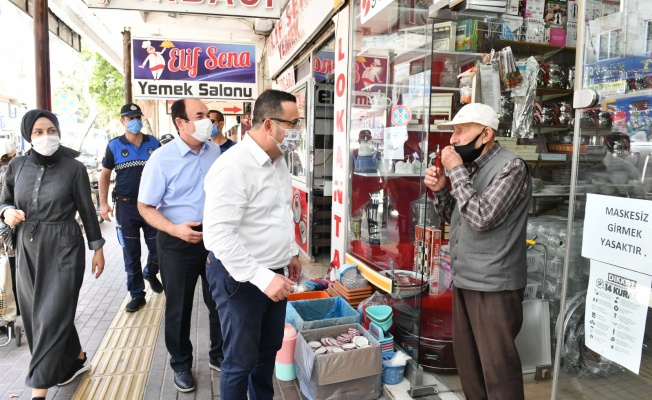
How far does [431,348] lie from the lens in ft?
10.6

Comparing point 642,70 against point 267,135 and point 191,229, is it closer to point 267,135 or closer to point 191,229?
point 267,135

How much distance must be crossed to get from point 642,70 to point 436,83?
66.7 inches

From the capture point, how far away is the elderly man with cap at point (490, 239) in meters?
2.21

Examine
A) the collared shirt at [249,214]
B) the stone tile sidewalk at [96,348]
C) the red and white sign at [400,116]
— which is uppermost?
the red and white sign at [400,116]

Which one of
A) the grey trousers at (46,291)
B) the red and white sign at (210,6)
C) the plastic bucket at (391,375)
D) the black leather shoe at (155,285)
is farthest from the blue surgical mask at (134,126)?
the plastic bucket at (391,375)

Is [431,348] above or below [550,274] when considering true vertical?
below

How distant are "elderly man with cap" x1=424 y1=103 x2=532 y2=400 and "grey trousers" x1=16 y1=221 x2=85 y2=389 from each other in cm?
242

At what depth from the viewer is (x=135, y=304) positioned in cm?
469

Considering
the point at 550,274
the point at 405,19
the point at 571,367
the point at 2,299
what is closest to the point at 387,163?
the point at 405,19

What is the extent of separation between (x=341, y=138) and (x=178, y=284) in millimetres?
2307

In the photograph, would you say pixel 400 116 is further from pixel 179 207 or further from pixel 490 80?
pixel 179 207

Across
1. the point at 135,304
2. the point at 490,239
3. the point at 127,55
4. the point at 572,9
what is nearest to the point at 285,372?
the point at 490,239

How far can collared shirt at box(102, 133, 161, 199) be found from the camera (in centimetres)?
465

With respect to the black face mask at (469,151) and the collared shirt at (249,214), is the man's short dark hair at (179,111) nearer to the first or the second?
the collared shirt at (249,214)
